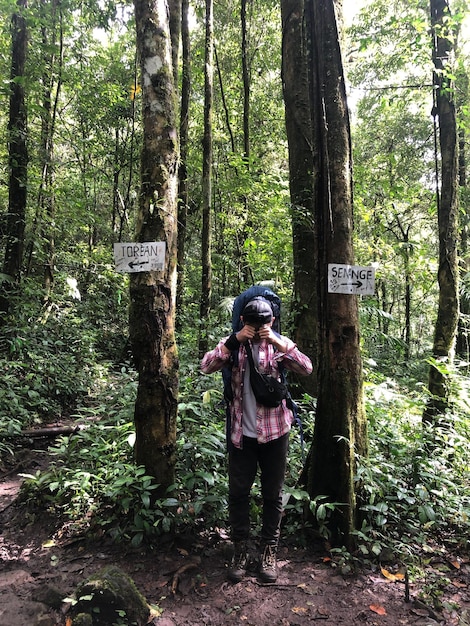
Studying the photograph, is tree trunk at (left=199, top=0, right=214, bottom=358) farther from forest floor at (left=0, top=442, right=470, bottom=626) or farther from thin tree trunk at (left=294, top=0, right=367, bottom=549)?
forest floor at (left=0, top=442, right=470, bottom=626)

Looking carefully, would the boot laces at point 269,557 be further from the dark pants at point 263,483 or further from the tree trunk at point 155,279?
the tree trunk at point 155,279

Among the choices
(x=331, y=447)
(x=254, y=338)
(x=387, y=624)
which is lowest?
(x=387, y=624)

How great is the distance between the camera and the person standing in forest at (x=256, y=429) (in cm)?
311

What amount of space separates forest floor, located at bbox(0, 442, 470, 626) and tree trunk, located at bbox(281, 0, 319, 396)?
2.78 meters

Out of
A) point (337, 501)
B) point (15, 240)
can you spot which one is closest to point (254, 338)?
point (337, 501)

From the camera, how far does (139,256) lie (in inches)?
133

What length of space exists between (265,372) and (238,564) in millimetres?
1438

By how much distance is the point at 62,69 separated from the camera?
31.5 ft

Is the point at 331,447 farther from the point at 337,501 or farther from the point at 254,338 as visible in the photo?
the point at 254,338

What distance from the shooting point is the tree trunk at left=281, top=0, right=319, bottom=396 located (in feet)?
19.1

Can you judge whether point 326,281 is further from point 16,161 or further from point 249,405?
point 16,161

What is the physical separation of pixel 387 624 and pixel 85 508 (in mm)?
2578

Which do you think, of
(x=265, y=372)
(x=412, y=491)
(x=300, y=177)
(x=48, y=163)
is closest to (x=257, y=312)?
(x=265, y=372)

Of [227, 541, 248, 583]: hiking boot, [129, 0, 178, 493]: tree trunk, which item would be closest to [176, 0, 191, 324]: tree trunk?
[129, 0, 178, 493]: tree trunk
